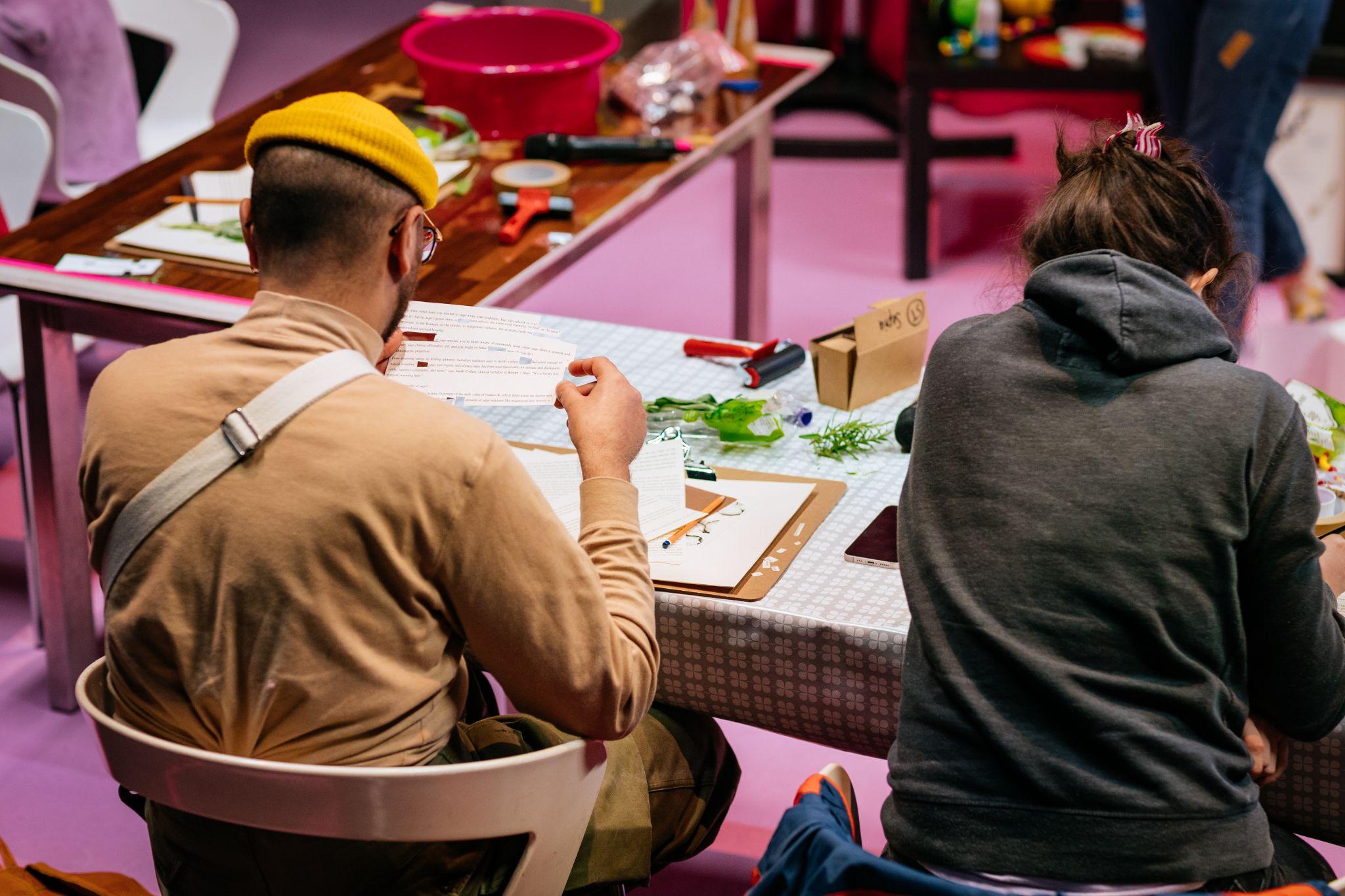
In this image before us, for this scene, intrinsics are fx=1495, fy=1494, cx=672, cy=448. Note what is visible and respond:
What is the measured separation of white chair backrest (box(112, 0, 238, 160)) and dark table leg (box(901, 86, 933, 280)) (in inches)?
72.1

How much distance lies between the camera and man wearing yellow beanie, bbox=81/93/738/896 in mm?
1221

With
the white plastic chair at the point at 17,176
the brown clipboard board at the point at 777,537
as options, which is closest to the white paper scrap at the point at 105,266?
the white plastic chair at the point at 17,176

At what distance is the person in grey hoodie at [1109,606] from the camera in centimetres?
126

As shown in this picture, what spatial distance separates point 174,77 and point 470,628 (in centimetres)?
309

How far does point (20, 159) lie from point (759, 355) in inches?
69.8

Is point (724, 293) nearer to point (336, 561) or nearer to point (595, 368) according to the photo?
point (595, 368)

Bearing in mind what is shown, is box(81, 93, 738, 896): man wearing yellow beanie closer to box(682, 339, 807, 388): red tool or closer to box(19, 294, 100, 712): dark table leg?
box(682, 339, 807, 388): red tool

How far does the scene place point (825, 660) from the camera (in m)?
1.64

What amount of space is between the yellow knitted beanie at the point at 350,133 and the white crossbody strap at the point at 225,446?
19cm

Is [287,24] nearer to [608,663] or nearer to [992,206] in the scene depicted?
[992,206]

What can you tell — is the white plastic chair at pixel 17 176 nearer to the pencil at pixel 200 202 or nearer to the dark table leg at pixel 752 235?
the pencil at pixel 200 202

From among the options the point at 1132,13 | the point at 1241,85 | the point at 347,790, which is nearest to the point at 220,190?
the point at 347,790

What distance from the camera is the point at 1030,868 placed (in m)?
1.27

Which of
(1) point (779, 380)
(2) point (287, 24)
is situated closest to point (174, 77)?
(2) point (287, 24)
